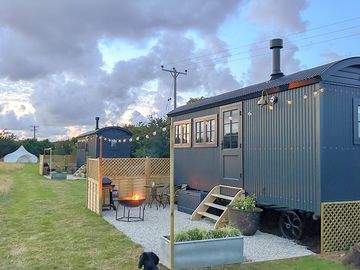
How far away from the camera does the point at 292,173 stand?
655 cm

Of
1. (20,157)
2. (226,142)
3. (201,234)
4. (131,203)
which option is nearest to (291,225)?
(201,234)

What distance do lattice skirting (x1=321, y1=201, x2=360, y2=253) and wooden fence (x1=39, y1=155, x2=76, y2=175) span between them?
77.1ft

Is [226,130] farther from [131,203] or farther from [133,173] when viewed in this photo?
[133,173]

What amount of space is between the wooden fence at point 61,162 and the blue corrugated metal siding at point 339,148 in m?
23.4

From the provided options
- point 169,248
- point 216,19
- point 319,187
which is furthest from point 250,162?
point 216,19

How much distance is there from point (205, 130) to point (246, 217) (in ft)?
11.4

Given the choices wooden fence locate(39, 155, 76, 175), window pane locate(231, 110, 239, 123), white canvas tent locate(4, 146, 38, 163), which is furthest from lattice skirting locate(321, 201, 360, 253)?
white canvas tent locate(4, 146, 38, 163)

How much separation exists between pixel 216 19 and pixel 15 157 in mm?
41748

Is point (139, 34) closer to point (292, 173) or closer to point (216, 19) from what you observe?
point (216, 19)

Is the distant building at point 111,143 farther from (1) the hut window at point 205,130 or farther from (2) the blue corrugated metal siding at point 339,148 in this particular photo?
(2) the blue corrugated metal siding at point 339,148

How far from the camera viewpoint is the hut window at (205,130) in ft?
30.5

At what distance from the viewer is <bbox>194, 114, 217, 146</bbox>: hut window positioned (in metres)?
9.29

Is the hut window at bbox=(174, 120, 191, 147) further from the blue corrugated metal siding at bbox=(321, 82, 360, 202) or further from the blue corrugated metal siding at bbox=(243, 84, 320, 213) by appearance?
the blue corrugated metal siding at bbox=(321, 82, 360, 202)

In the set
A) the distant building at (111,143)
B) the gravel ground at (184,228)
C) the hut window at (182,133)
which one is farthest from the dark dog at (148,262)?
the distant building at (111,143)
